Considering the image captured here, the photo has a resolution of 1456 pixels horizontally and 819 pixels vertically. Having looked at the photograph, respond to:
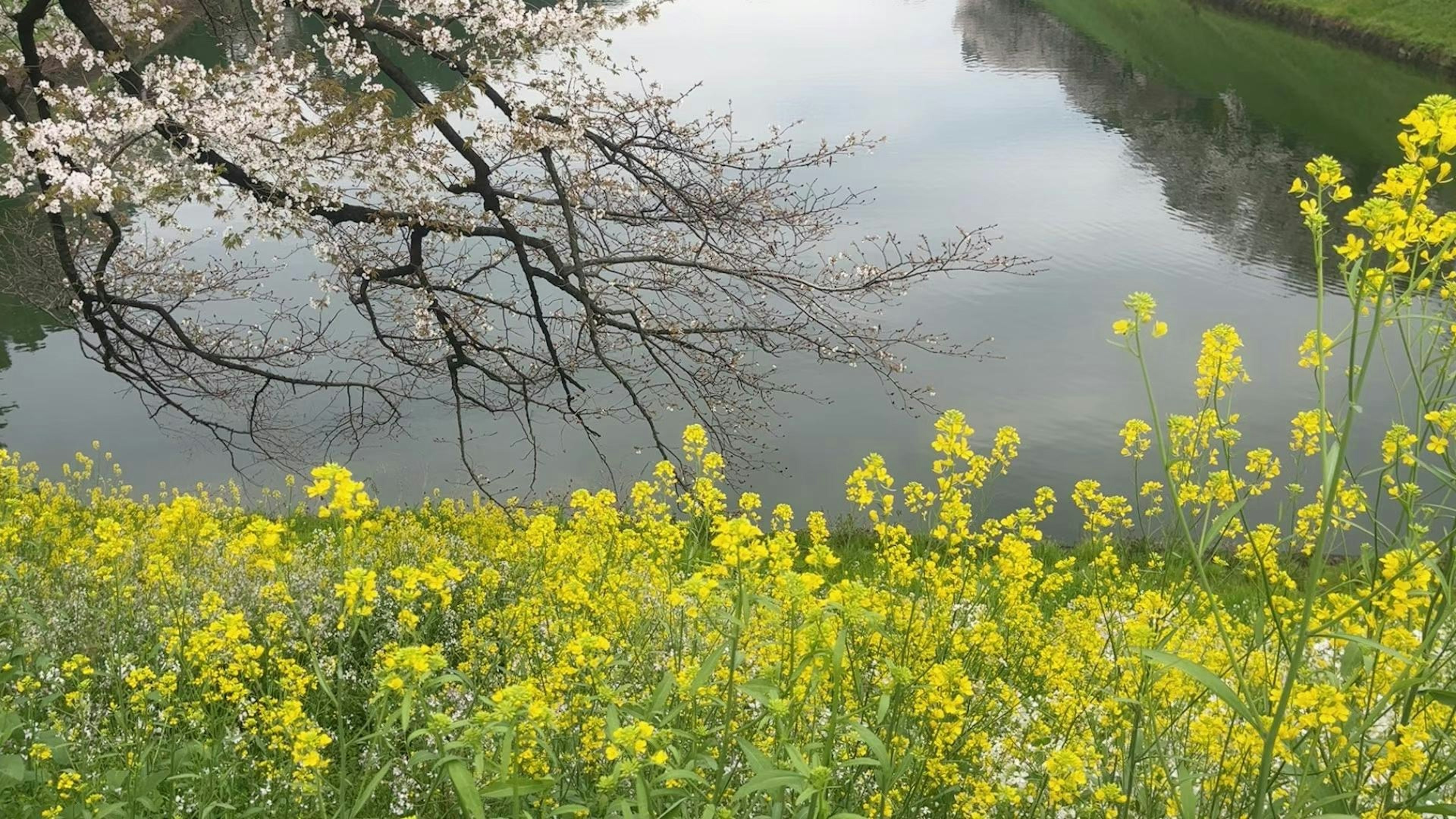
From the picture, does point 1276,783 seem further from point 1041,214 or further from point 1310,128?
point 1310,128

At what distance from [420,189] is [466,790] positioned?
6.88 m

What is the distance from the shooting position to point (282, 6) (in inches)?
296

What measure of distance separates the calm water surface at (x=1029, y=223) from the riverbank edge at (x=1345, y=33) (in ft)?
2.34

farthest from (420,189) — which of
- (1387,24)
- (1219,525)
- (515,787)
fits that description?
(1387,24)

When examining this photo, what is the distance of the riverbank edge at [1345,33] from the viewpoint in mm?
26672

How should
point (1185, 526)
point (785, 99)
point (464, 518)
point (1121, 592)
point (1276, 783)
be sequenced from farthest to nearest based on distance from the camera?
point (785, 99) < point (464, 518) < point (1121, 592) < point (1276, 783) < point (1185, 526)

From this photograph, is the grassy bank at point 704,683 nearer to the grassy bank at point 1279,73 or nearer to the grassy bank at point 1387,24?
the grassy bank at point 1279,73

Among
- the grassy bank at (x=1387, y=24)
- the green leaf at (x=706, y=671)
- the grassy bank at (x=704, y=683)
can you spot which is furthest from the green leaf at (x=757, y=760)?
the grassy bank at (x=1387, y=24)

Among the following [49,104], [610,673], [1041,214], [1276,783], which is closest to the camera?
[1276,783]

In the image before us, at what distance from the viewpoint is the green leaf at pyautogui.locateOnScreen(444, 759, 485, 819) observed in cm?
178

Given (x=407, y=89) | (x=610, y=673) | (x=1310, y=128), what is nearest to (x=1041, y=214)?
(x=1310, y=128)

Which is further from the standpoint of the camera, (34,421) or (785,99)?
(785,99)

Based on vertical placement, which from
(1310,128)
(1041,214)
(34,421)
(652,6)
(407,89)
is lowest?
(407,89)

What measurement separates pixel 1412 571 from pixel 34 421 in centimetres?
1455
